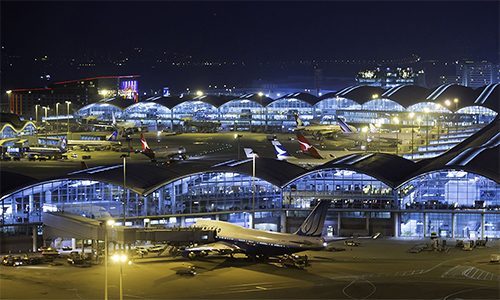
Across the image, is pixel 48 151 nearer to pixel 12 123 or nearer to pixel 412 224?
pixel 12 123

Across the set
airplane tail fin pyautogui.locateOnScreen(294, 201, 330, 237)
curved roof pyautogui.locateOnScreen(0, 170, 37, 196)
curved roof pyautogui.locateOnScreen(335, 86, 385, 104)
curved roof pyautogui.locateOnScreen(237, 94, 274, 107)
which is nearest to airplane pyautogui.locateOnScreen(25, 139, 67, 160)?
curved roof pyautogui.locateOnScreen(0, 170, 37, 196)

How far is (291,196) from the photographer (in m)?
61.9

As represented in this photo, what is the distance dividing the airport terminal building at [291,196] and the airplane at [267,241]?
10.2 m

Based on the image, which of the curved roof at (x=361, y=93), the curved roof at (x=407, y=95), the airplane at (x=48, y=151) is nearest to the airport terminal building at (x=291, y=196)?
the airplane at (x=48, y=151)

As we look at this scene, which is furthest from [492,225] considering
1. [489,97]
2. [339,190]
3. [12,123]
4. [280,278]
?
[489,97]

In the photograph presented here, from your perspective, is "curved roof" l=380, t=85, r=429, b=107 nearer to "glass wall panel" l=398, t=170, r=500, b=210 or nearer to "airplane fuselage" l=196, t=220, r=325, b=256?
"glass wall panel" l=398, t=170, r=500, b=210

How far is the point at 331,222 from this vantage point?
6069 cm

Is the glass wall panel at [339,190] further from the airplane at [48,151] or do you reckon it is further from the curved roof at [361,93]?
the curved roof at [361,93]

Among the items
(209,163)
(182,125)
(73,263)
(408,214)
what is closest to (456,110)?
(182,125)

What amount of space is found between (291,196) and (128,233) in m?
18.9

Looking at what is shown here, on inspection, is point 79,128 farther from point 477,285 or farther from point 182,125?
point 477,285

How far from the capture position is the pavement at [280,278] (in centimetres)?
3778

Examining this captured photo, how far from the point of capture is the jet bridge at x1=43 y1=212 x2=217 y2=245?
4700 centimetres

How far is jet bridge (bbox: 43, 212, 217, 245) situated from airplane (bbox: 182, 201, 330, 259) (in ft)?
3.73
